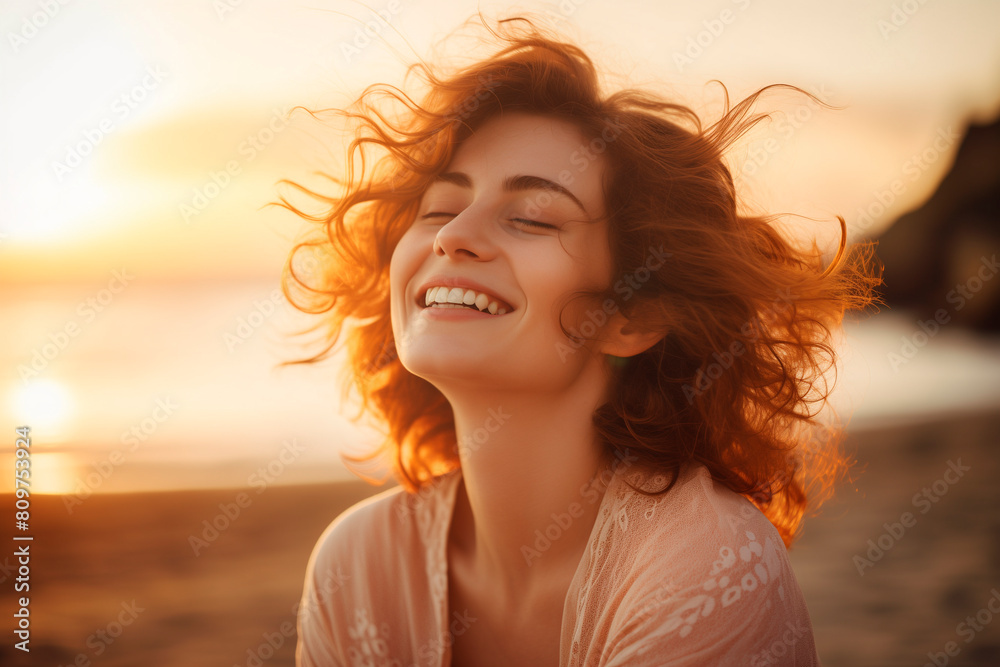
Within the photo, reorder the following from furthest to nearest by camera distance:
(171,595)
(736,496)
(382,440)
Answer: (171,595) → (382,440) → (736,496)

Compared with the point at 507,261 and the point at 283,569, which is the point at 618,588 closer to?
the point at 507,261

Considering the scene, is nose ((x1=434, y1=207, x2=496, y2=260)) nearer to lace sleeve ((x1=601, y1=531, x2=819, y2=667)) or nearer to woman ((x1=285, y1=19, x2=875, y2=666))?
woman ((x1=285, y1=19, x2=875, y2=666))

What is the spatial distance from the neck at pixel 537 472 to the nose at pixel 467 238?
1.22ft

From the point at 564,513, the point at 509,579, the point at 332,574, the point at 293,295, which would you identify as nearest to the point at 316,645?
the point at 332,574

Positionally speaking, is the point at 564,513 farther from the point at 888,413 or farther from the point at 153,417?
the point at 888,413

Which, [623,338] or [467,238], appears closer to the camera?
[467,238]

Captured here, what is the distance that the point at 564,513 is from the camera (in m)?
1.89

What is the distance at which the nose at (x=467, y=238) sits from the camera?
1.72 m

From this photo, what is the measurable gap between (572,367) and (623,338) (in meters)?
0.17

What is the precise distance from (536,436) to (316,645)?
95 centimetres

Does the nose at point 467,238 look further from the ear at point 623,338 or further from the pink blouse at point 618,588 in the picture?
the pink blouse at point 618,588

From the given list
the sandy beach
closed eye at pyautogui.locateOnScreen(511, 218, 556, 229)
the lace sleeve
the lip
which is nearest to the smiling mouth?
the lip

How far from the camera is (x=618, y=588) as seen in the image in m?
1.62

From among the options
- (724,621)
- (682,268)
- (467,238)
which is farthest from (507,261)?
(724,621)
